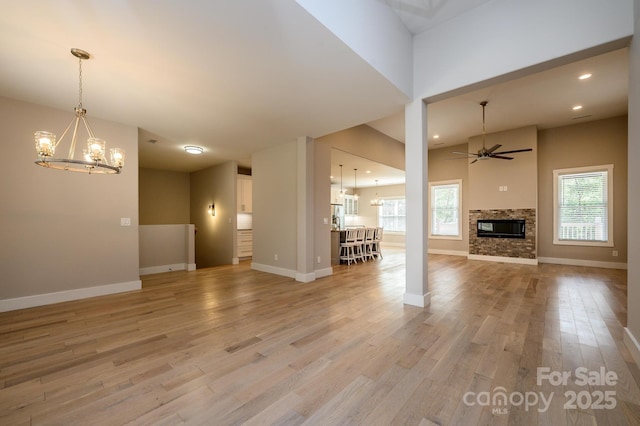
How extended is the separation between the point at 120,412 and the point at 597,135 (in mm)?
9994

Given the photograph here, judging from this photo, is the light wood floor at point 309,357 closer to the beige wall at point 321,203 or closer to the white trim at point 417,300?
the white trim at point 417,300

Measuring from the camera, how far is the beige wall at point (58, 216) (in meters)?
3.65

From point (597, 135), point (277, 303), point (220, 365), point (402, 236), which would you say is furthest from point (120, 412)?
point (402, 236)

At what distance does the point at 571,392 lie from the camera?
1.83 metres

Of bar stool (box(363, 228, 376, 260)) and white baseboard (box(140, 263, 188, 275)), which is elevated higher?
bar stool (box(363, 228, 376, 260))

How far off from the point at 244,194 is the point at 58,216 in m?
4.50

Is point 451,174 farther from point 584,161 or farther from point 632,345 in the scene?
point 632,345

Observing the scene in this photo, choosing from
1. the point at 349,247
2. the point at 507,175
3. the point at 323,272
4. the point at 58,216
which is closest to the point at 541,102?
the point at 507,175

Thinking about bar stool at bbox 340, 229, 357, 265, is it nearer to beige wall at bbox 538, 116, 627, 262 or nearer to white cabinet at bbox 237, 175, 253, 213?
white cabinet at bbox 237, 175, 253, 213

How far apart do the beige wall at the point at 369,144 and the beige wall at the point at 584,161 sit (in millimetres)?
3803

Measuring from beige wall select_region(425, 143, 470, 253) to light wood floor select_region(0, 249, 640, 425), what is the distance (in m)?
4.24

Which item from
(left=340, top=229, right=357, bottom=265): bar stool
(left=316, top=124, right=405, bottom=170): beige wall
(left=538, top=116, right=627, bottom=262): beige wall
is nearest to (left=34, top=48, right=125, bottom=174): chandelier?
(left=316, top=124, right=405, bottom=170): beige wall

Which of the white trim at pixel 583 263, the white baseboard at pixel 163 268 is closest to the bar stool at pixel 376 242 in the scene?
the white trim at pixel 583 263

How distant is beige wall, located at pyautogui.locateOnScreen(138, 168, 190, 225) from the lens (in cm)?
878
